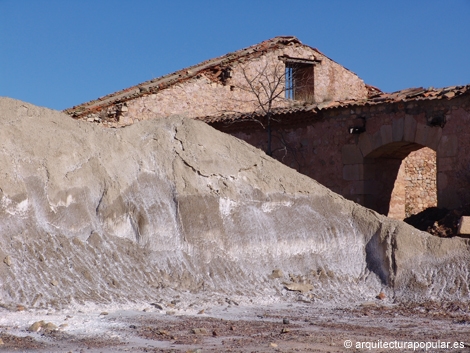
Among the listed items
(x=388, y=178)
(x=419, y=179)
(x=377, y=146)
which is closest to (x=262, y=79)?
(x=419, y=179)

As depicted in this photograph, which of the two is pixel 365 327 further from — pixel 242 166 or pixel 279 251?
pixel 242 166

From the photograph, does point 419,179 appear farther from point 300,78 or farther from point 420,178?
point 300,78

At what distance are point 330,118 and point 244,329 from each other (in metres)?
8.10

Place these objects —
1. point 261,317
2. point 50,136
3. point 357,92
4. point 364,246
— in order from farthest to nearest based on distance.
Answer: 1. point 357,92
2. point 364,246
3. point 50,136
4. point 261,317

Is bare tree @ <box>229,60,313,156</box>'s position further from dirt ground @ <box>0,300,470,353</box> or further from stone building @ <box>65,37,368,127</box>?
dirt ground @ <box>0,300,470,353</box>

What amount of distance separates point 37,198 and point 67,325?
1924 mm

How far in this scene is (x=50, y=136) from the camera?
7996 mm

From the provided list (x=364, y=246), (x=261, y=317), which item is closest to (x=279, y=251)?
(x=364, y=246)

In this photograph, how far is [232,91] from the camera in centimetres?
1722

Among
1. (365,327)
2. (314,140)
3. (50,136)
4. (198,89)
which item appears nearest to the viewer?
(365,327)

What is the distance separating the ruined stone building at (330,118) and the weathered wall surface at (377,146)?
18 millimetres

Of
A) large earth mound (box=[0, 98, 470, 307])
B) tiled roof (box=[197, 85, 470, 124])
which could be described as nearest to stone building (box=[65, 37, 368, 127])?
tiled roof (box=[197, 85, 470, 124])

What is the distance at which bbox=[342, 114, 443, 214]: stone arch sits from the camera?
12.6 metres

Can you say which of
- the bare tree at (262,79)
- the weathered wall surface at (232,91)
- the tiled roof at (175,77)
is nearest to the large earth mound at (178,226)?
the weathered wall surface at (232,91)
